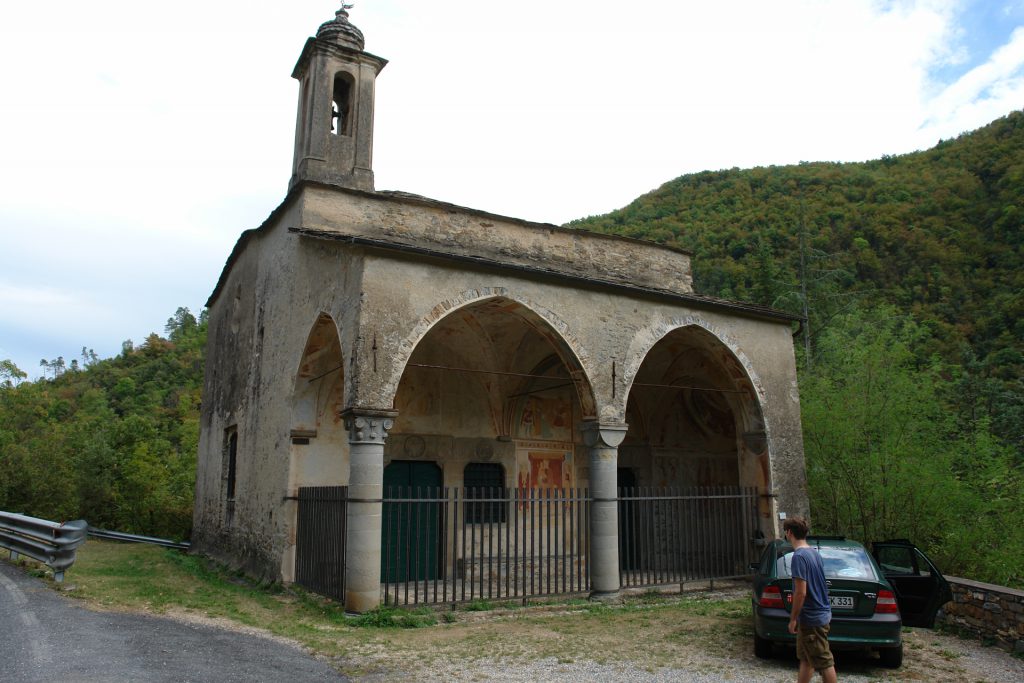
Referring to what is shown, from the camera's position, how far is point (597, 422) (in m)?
11.2

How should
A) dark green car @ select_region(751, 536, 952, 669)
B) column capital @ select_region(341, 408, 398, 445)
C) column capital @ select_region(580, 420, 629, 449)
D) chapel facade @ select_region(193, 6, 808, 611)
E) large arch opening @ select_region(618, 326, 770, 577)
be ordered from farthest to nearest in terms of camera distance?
large arch opening @ select_region(618, 326, 770, 577), column capital @ select_region(580, 420, 629, 449), chapel facade @ select_region(193, 6, 808, 611), column capital @ select_region(341, 408, 398, 445), dark green car @ select_region(751, 536, 952, 669)

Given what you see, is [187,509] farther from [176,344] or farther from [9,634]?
[176,344]

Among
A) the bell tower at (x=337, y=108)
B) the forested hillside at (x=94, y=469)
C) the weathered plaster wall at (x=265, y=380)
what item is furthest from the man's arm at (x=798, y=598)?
the forested hillside at (x=94, y=469)

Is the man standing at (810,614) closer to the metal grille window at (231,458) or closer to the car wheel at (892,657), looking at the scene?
the car wheel at (892,657)

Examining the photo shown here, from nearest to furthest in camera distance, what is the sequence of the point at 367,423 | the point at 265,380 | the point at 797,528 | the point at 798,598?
1. the point at 798,598
2. the point at 797,528
3. the point at 367,423
4. the point at 265,380

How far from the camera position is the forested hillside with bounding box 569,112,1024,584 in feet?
44.9

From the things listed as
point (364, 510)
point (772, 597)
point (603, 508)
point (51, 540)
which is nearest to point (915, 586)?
point (772, 597)

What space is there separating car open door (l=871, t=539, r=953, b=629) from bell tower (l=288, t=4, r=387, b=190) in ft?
35.0

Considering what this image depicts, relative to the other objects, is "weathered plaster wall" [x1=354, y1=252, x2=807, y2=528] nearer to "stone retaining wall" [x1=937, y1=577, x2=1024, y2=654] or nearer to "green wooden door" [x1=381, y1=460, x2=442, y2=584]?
"green wooden door" [x1=381, y1=460, x2=442, y2=584]

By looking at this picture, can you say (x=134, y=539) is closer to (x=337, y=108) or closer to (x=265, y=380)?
(x=265, y=380)

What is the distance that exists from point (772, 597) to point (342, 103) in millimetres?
12233

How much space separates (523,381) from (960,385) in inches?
719

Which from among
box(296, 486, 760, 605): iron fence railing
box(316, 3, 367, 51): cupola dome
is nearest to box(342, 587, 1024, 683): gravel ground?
box(296, 486, 760, 605): iron fence railing

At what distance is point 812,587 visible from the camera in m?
5.27
